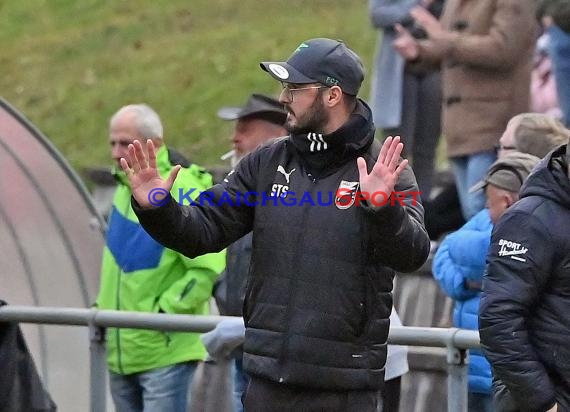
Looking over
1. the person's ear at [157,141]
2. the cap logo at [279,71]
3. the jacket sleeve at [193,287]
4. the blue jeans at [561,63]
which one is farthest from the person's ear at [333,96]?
the blue jeans at [561,63]

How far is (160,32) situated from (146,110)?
11580 mm

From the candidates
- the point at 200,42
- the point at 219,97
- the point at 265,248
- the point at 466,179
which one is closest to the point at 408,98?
the point at 466,179

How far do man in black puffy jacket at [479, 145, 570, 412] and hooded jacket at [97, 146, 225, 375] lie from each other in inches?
92.9

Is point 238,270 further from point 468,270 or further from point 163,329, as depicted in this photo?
point 468,270

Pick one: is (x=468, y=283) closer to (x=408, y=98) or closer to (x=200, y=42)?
(x=408, y=98)

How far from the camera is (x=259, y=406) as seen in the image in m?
5.64

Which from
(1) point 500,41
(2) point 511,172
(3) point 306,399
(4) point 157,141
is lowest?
(3) point 306,399

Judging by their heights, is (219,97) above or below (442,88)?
below

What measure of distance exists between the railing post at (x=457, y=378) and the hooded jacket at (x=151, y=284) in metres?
1.60

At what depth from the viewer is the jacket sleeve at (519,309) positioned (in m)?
5.38

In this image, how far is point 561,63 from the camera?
9031 millimetres

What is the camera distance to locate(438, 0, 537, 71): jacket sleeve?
29.8ft

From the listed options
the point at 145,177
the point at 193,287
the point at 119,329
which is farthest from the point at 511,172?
the point at 119,329

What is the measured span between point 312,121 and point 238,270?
2051mm
